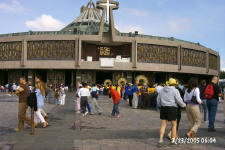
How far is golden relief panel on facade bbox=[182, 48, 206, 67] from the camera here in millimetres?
50406

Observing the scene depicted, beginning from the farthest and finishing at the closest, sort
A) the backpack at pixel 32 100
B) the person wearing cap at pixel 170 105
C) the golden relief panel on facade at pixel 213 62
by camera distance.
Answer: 1. the golden relief panel on facade at pixel 213 62
2. the backpack at pixel 32 100
3. the person wearing cap at pixel 170 105

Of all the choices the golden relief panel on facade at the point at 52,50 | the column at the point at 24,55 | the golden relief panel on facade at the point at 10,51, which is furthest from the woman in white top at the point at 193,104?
the golden relief panel on facade at the point at 10,51

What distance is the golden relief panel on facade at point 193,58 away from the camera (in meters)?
50.4

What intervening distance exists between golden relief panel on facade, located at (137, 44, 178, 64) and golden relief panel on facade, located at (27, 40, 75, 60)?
11.5m

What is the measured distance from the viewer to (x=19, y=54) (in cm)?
4641

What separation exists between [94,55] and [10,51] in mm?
14622

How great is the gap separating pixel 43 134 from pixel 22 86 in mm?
1745

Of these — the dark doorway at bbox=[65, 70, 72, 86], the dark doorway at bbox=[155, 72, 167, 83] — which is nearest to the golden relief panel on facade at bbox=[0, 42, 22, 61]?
the dark doorway at bbox=[65, 70, 72, 86]

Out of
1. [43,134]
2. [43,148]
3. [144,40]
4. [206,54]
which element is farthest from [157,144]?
[206,54]

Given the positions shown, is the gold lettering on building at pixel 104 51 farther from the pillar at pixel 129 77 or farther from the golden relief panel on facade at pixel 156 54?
the golden relief panel on facade at pixel 156 54

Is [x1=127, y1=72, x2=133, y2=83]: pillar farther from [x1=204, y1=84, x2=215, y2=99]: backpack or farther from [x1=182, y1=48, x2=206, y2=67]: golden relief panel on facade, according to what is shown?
[x1=204, y1=84, x2=215, y2=99]: backpack

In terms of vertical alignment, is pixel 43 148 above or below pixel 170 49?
below

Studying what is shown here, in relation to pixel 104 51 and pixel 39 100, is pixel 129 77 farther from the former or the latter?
pixel 39 100

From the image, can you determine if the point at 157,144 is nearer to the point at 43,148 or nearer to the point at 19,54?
the point at 43,148
